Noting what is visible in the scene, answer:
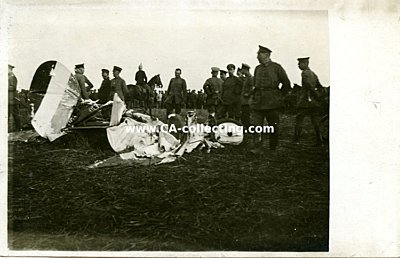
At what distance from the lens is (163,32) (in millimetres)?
1061

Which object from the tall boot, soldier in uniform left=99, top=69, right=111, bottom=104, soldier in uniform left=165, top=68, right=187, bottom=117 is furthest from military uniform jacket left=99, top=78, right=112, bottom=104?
the tall boot

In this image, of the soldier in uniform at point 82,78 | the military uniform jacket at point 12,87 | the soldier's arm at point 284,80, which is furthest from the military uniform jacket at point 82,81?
the soldier's arm at point 284,80

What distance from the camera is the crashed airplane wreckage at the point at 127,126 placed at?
106 centimetres

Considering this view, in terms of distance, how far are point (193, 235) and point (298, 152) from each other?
0.23m

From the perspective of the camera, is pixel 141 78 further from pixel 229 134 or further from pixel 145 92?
pixel 229 134

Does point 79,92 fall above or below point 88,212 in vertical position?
above

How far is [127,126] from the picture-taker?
107 cm

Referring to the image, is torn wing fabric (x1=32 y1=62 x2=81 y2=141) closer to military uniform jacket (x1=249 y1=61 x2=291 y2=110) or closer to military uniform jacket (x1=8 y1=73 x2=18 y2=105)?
military uniform jacket (x1=8 y1=73 x2=18 y2=105)

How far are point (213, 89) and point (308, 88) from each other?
0.17 meters

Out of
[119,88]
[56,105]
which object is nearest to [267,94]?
[119,88]

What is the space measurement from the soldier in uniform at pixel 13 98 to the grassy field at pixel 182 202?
4 centimetres

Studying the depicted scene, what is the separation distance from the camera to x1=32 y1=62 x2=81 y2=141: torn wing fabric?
42.0 inches
